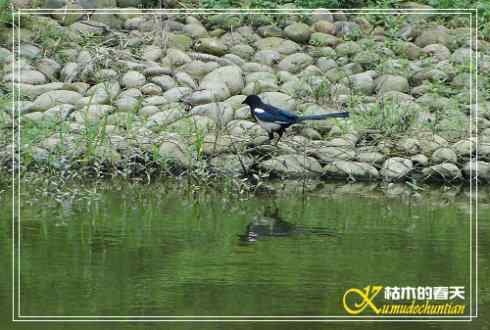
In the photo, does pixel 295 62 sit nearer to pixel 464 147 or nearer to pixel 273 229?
pixel 464 147

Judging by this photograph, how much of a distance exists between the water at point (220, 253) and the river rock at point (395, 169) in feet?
3.29

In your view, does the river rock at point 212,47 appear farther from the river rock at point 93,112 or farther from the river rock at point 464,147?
the river rock at point 464,147

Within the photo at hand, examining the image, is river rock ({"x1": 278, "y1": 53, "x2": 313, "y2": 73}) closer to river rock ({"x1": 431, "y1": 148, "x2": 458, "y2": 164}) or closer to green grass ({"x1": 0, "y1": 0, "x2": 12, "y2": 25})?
river rock ({"x1": 431, "y1": 148, "x2": 458, "y2": 164})

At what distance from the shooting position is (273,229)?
25.0 feet

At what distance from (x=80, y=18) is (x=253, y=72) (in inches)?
91.3

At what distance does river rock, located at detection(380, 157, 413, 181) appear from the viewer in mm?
10172

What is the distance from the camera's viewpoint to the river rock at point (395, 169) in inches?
400

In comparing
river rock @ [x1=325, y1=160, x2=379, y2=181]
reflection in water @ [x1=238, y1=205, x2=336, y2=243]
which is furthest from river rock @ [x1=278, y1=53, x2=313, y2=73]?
reflection in water @ [x1=238, y1=205, x2=336, y2=243]

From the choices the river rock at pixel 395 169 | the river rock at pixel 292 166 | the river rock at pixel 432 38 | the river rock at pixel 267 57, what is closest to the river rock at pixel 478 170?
the river rock at pixel 395 169

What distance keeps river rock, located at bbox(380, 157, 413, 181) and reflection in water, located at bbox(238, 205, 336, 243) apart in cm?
232

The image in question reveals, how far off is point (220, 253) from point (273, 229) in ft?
3.05

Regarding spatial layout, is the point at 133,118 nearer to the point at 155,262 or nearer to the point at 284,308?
the point at 155,262

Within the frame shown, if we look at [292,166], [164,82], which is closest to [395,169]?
[292,166]

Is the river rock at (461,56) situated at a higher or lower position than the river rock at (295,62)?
higher
